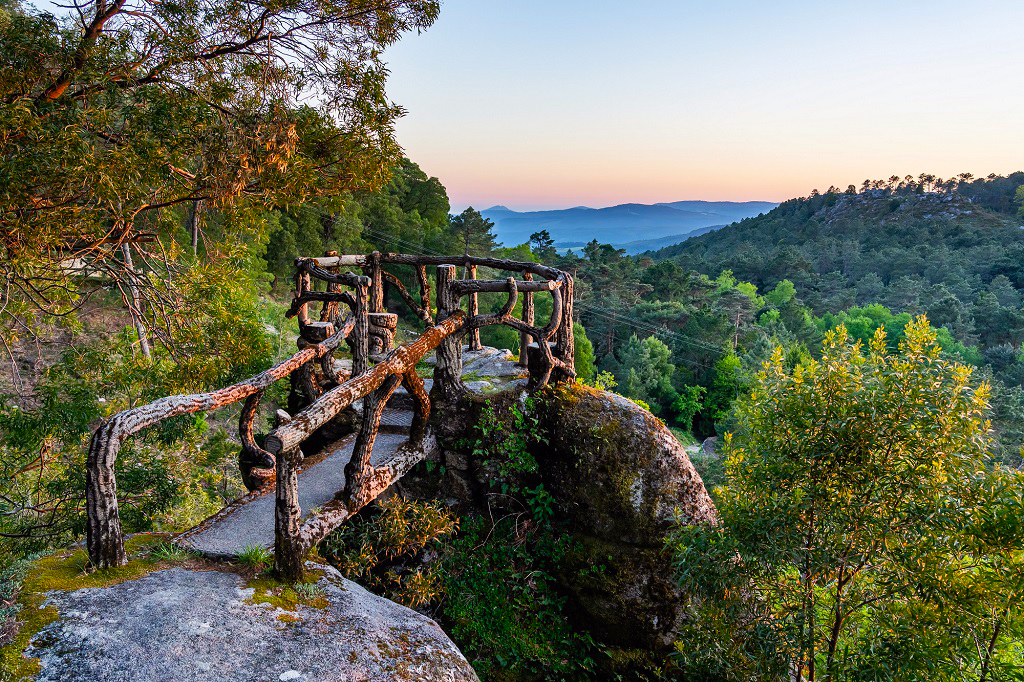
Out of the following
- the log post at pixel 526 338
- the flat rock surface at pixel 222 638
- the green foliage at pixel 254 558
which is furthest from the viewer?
the log post at pixel 526 338

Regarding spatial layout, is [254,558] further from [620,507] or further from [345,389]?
[620,507]

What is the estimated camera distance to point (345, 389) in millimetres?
5934

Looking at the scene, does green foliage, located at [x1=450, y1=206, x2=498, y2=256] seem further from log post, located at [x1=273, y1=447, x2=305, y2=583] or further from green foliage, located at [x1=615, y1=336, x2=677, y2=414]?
log post, located at [x1=273, y1=447, x2=305, y2=583]

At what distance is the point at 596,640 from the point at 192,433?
808 centimetres

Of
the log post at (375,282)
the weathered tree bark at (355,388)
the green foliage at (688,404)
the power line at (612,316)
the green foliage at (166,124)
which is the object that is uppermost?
the green foliage at (166,124)

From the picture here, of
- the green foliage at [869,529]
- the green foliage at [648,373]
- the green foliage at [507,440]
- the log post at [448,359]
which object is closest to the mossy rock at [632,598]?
the green foliage at [869,529]

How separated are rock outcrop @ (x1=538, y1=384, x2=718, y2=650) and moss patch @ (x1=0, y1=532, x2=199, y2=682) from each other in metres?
5.01

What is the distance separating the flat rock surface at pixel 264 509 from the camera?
5.93 meters

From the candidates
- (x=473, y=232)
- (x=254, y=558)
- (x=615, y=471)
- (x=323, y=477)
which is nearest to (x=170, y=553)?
(x=254, y=558)

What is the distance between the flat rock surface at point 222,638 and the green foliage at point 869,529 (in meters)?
3.32

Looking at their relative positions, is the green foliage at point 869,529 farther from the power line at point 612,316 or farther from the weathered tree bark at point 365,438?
the power line at point 612,316

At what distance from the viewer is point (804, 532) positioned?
6.41m

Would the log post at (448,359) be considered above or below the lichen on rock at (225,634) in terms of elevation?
above

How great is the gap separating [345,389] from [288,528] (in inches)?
53.9
